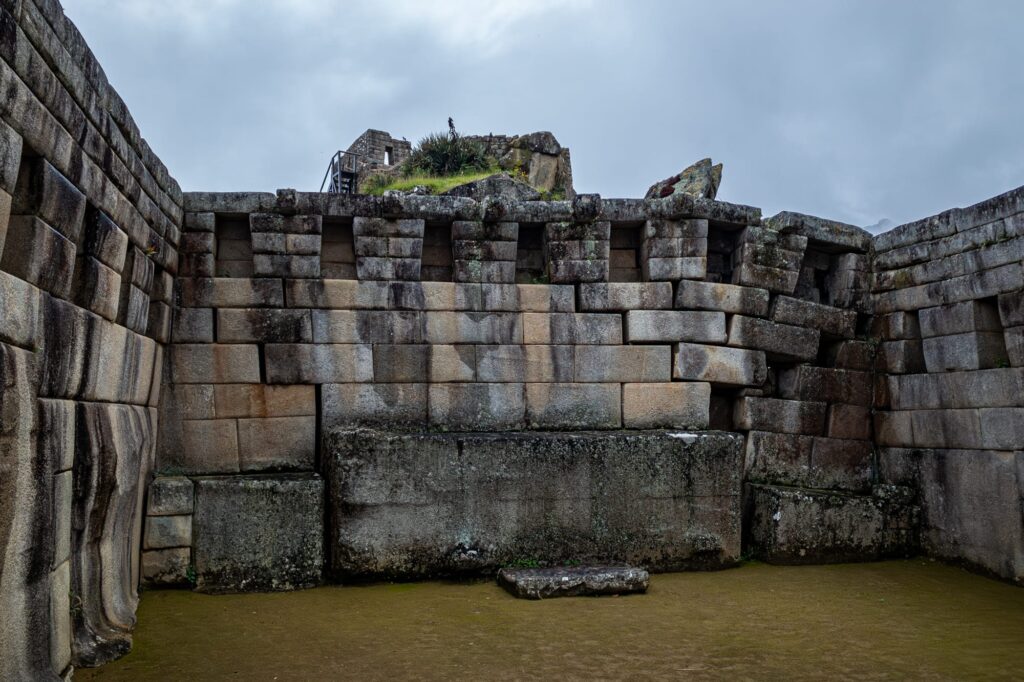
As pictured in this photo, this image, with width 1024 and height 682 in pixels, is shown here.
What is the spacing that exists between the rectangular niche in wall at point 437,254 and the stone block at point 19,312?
4602mm

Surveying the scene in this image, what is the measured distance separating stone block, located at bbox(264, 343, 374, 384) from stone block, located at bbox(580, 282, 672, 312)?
2477 millimetres

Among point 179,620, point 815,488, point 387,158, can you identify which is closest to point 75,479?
point 179,620

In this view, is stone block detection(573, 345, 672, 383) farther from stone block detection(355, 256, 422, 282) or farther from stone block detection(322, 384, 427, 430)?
stone block detection(355, 256, 422, 282)

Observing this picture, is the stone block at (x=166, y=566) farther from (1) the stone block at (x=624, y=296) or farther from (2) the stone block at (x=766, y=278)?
(2) the stone block at (x=766, y=278)

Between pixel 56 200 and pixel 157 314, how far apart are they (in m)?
2.87

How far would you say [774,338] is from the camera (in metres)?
9.20

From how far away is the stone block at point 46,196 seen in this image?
4.72 metres

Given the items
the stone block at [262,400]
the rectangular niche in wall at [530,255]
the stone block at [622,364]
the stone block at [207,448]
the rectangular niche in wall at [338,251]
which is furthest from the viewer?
the rectangular niche in wall at [530,255]

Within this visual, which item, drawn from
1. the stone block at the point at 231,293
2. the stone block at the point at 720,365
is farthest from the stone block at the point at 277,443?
the stone block at the point at 720,365

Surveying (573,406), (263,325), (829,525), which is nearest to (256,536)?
(263,325)

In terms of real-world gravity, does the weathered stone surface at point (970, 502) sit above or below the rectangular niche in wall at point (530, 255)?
below

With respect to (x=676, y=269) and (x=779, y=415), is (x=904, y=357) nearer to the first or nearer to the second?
(x=779, y=415)

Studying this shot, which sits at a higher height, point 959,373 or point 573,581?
point 959,373

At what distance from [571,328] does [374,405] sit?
2293 mm
